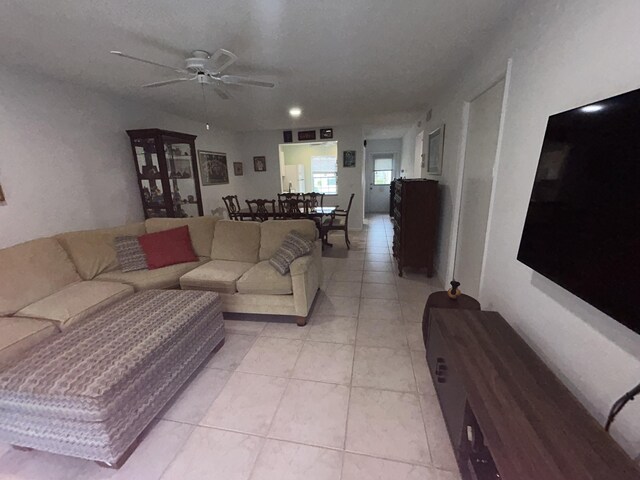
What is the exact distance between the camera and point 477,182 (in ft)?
7.99

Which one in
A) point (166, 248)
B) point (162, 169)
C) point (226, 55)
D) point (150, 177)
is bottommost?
point (166, 248)

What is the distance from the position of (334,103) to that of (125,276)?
3492 millimetres

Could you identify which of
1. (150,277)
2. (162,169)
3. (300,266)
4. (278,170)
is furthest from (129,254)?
(278,170)

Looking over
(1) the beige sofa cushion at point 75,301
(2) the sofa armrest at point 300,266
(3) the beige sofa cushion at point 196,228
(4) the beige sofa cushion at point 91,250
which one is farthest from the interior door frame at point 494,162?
(4) the beige sofa cushion at point 91,250

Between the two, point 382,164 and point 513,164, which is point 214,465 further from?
point 382,164

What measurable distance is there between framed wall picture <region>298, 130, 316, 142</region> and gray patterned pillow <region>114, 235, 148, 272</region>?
4.45 metres

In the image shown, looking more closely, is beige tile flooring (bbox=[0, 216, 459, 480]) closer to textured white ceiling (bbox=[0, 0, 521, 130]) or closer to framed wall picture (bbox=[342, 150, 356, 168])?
textured white ceiling (bbox=[0, 0, 521, 130])

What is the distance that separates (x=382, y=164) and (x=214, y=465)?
853 cm

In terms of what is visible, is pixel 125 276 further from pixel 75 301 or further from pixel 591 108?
pixel 591 108

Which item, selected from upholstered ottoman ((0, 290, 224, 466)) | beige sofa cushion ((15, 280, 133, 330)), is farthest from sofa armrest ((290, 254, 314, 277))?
beige sofa cushion ((15, 280, 133, 330))

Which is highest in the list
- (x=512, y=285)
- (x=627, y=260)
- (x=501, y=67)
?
(x=501, y=67)

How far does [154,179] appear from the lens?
384cm

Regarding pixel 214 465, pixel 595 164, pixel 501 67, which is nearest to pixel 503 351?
pixel 595 164

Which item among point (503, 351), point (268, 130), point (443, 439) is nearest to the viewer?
point (503, 351)
